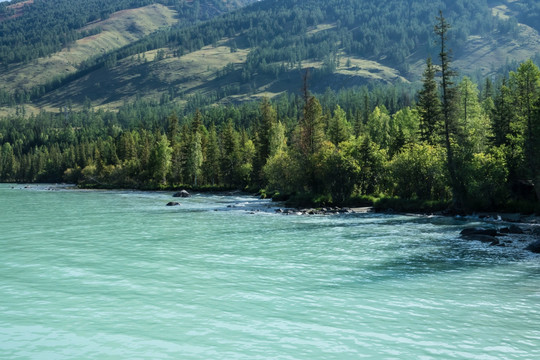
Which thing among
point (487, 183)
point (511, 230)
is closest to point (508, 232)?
point (511, 230)

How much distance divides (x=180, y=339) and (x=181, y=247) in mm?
19977

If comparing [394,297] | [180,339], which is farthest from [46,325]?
[394,297]

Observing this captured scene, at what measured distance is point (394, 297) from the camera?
22.3 meters

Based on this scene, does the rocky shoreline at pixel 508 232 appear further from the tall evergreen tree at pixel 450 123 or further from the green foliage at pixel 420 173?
the green foliage at pixel 420 173

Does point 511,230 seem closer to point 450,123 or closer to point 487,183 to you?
point 487,183

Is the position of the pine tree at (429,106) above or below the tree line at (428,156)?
above

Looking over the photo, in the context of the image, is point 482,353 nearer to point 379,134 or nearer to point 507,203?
point 507,203

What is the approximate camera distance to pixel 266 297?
877 inches

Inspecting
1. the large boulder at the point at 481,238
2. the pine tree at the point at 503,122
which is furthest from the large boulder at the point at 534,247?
the pine tree at the point at 503,122

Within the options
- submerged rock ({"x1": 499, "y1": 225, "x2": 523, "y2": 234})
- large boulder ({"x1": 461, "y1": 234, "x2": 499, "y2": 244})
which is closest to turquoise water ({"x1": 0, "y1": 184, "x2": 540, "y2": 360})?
large boulder ({"x1": 461, "y1": 234, "x2": 499, "y2": 244})

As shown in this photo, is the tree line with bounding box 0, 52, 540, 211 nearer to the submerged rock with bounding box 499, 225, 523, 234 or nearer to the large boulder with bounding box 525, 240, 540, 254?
the submerged rock with bounding box 499, 225, 523, 234

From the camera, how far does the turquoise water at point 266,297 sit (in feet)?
54.0

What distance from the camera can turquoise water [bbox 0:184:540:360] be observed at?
16.5 m

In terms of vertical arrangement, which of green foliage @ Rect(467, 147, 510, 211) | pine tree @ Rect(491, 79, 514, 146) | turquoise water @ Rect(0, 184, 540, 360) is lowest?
turquoise water @ Rect(0, 184, 540, 360)
